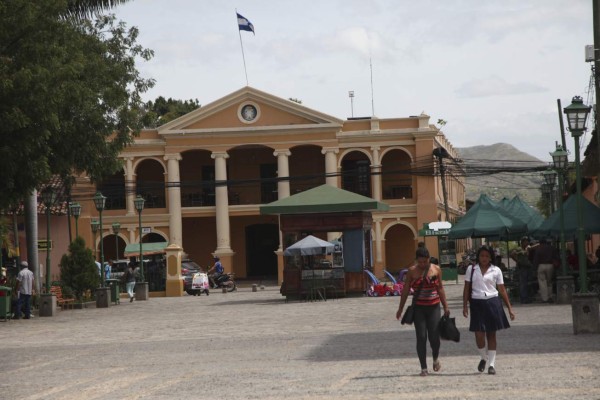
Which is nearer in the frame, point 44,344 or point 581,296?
point 581,296

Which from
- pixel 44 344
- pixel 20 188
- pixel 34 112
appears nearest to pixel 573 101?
pixel 44 344

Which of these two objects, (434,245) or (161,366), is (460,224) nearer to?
(161,366)

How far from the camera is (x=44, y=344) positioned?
850 inches

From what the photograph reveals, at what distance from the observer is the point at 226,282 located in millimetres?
51906

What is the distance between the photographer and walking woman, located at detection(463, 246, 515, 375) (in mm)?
13281

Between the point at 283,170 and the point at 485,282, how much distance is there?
48829 mm

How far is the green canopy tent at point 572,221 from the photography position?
87.8 feet

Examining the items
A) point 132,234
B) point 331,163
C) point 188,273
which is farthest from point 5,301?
point 331,163

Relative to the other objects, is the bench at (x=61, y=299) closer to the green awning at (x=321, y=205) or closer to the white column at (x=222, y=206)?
the green awning at (x=321, y=205)

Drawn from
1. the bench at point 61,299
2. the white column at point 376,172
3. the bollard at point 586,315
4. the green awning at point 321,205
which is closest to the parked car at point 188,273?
the bench at point 61,299

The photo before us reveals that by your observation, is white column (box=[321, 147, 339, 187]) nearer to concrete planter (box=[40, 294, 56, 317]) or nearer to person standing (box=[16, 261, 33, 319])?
concrete planter (box=[40, 294, 56, 317])

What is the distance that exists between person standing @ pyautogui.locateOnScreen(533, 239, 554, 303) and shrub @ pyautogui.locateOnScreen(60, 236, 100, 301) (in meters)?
16.1

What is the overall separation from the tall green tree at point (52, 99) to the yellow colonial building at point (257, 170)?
87.3 feet

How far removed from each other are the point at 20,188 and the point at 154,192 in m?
37.3
